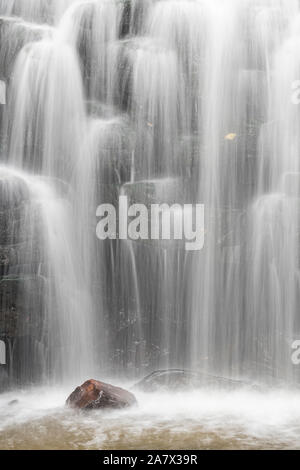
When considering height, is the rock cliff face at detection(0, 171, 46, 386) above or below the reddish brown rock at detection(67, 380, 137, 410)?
above

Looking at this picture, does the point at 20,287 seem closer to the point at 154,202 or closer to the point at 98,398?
the point at 98,398

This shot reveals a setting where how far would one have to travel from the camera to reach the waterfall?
28.5ft

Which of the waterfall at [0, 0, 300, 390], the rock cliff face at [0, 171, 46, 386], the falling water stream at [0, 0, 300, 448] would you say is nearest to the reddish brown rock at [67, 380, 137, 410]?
the falling water stream at [0, 0, 300, 448]

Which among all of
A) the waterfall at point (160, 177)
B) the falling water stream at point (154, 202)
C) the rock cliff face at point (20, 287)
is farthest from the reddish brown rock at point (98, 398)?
the rock cliff face at point (20, 287)

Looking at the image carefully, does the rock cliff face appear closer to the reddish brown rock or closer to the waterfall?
the waterfall

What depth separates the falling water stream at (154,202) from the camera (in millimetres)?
8531

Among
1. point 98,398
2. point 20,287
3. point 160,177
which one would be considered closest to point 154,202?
point 160,177

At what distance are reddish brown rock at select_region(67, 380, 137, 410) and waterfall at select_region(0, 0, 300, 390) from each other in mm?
1454

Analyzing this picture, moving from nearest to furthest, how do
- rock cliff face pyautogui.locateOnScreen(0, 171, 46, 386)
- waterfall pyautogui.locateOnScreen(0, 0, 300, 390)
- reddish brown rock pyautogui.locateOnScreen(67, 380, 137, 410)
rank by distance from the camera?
reddish brown rock pyautogui.locateOnScreen(67, 380, 137, 410) < rock cliff face pyautogui.locateOnScreen(0, 171, 46, 386) < waterfall pyautogui.locateOnScreen(0, 0, 300, 390)

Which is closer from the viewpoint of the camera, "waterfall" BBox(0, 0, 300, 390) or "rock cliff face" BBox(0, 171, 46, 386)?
"rock cliff face" BBox(0, 171, 46, 386)

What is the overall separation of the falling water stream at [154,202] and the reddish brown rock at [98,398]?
18cm

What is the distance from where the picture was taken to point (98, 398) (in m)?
6.95

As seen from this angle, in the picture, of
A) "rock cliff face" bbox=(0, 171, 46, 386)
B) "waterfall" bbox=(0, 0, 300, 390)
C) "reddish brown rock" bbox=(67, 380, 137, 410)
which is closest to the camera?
"reddish brown rock" bbox=(67, 380, 137, 410)

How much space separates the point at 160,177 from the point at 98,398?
4.43 meters
